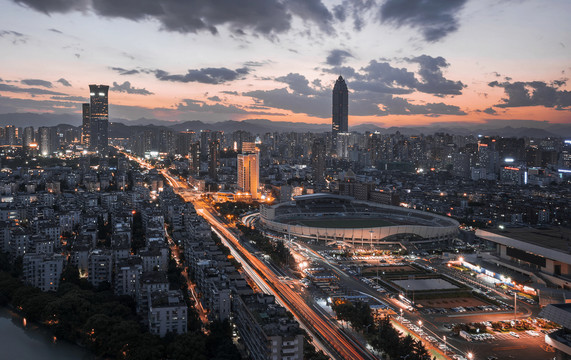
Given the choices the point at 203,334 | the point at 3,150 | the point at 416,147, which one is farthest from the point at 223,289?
the point at 416,147

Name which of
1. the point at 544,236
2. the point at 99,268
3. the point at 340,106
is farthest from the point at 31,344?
the point at 340,106

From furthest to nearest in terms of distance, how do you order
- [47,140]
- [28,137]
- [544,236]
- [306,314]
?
[28,137], [47,140], [544,236], [306,314]

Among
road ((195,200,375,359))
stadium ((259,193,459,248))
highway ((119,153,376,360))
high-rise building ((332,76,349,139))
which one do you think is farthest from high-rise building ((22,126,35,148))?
road ((195,200,375,359))

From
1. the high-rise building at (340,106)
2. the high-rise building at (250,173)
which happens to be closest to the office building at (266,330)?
the high-rise building at (250,173)

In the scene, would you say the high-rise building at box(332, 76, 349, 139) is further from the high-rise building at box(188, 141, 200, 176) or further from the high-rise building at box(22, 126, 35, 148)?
the high-rise building at box(22, 126, 35, 148)

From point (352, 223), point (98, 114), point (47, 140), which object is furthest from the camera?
point (98, 114)

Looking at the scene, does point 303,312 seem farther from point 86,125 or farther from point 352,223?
point 86,125

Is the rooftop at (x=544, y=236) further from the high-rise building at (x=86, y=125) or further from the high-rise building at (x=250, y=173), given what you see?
the high-rise building at (x=86, y=125)

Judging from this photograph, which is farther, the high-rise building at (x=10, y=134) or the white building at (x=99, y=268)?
the high-rise building at (x=10, y=134)

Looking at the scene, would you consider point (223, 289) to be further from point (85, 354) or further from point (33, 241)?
point (33, 241)
